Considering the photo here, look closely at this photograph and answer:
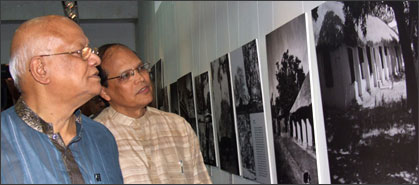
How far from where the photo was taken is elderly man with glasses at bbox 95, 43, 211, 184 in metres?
1.06

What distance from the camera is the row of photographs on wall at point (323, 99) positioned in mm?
1165

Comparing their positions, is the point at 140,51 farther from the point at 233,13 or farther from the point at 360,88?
the point at 360,88

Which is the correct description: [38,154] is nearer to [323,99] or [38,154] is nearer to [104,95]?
[104,95]

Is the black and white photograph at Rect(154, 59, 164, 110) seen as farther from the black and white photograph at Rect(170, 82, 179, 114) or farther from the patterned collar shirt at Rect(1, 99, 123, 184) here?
the patterned collar shirt at Rect(1, 99, 123, 184)

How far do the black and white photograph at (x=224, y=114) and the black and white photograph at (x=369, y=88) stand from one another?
1.11ft

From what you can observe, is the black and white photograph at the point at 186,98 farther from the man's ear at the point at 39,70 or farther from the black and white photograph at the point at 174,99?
the man's ear at the point at 39,70

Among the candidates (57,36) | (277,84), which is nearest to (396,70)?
(277,84)

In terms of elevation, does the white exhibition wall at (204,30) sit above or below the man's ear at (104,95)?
above

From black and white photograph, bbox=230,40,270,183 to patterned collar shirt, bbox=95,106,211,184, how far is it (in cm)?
49

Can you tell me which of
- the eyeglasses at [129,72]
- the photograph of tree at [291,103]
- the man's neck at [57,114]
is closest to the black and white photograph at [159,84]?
the eyeglasses at [129,72]

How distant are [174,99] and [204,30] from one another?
0.93 feet

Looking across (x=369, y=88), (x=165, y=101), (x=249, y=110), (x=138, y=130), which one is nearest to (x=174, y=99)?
(x=165, y=101)

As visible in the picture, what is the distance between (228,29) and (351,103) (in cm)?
50

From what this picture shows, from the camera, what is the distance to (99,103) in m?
1.13
